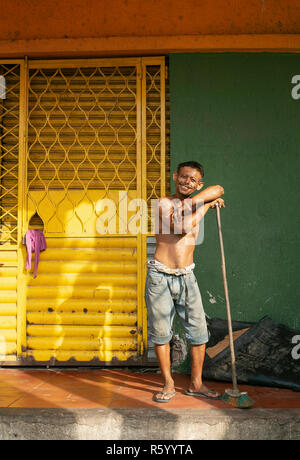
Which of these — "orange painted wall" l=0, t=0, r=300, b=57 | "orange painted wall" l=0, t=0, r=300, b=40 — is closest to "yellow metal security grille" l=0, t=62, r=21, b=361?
"orange painted wall" l=0, t=0, r=300, b=57

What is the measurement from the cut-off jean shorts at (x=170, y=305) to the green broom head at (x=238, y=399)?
0.47 m

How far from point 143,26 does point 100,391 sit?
12.4 feet

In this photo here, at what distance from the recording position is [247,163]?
437cm

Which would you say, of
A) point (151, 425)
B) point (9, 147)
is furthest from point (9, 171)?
point (151, 425)

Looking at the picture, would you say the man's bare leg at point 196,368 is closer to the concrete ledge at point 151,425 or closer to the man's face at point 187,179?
the concrete ledge at point 151,425

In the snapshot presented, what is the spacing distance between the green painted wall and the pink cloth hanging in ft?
5.54

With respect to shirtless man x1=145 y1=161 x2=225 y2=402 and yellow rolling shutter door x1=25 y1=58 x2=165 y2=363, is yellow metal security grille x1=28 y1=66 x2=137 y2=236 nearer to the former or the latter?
yellow rolling shutter door x1=25 y1=58 x2=165 y2=363

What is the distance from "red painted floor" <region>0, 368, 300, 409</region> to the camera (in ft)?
10.4

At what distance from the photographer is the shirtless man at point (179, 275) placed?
3.28 metres

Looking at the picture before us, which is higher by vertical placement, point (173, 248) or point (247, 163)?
point (247, 163)

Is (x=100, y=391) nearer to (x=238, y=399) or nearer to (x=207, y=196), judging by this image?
(x=238, y=399)

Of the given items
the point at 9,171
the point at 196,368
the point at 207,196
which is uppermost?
the point at 9,171

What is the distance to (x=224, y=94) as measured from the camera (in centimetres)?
442

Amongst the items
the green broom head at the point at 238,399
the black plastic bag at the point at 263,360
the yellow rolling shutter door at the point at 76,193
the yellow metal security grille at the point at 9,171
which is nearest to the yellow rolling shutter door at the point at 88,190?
the yellow rolling shutter door at the point at 76,193
